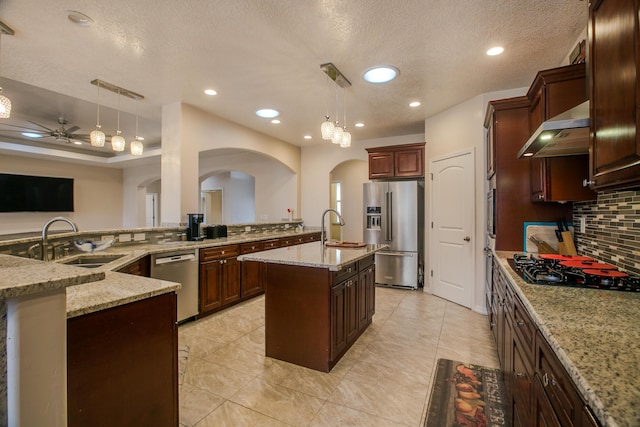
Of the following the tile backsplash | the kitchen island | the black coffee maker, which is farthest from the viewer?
the black coffee maker

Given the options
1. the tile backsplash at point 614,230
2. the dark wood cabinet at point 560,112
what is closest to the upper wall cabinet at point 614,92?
the tile backsplash at point 614,230

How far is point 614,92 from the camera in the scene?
42.3 inches

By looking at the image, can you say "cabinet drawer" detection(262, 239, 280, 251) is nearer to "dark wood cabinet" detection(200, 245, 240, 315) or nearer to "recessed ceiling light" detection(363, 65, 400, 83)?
"dark wood cabinet" detection(200, 245, 240, 315)

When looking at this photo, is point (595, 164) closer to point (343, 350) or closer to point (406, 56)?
point (406, 56)

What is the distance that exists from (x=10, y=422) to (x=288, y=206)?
5.55 meters

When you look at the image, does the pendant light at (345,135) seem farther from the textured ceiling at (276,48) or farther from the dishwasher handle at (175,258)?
the dishwasher handle at (175,258)

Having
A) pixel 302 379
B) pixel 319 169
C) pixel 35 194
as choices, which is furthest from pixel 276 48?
pixel 35 194

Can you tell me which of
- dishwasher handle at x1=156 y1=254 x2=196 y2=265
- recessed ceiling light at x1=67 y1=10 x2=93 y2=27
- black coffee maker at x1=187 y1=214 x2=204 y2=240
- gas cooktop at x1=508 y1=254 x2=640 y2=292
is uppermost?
recessed ceiling light at x1=67 y1=10 x2=93 y2=27

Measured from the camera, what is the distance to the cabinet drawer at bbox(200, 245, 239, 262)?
345 cm

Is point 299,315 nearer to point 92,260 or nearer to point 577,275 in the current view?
point 577,275

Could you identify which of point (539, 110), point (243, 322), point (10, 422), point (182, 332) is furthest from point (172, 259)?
point (539, 110)

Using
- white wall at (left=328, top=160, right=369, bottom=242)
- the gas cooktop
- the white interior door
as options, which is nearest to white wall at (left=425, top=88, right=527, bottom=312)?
the white interior door

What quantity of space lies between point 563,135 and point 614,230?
2.44ft

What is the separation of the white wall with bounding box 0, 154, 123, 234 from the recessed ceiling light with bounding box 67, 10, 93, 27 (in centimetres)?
577
